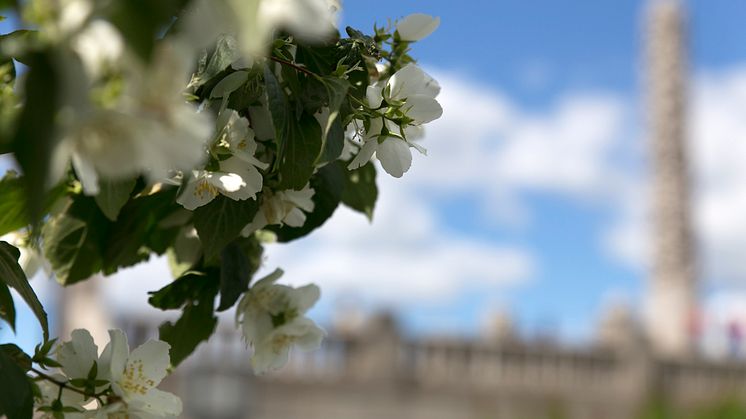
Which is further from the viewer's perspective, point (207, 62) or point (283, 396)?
point (283, 396)

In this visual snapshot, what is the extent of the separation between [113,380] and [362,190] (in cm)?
45

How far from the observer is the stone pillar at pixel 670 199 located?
1753cm

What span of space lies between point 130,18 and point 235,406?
38.7ft

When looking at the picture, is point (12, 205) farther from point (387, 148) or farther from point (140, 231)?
point (387, 148)

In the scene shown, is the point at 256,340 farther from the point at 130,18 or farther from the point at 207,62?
the point at 130,18

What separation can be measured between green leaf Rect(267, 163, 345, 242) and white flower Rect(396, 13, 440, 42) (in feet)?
0.57

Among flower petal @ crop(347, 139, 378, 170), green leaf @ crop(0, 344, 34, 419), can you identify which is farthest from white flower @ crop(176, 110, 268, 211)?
green leaf @ crop(0, 344, 34, 419)

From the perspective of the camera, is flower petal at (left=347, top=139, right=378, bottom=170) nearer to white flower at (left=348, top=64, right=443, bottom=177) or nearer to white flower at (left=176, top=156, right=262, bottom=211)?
white flower at (left=348, top=64, right=443, bottom=177)

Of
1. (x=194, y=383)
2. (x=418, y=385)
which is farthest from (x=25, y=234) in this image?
(x=418, y=385)

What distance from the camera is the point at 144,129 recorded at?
522 mm

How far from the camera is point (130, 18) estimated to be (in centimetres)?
49

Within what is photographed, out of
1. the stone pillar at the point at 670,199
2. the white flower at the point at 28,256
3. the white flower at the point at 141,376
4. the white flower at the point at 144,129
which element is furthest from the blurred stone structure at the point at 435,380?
the white flower at the point at 144,129

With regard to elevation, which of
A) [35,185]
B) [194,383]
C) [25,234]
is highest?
[194,383]

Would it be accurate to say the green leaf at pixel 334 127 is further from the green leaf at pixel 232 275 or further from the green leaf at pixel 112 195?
the green leaf at pixel 232 275
